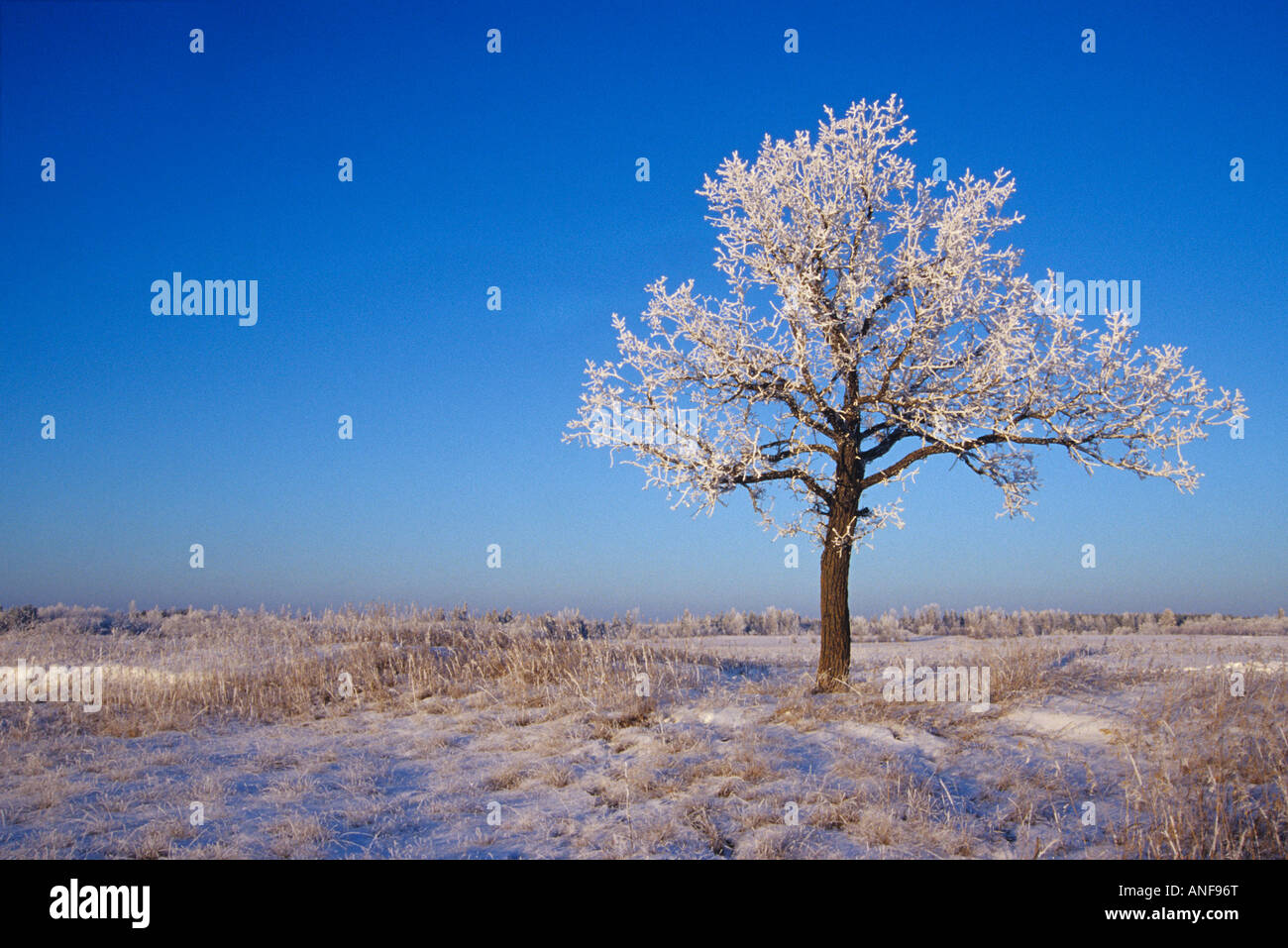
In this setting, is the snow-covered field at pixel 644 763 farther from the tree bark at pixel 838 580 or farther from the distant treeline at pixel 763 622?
the distant treeline at pixel 763 622

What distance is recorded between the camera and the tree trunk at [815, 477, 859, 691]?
480 inches

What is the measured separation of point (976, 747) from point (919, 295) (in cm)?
685

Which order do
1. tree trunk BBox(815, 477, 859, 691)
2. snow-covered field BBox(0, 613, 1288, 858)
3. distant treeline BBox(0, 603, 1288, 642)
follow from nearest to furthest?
snow-covered field BBox(0, 613, 1288, 858) → tree trunk BBox(815, 477, 859, 691) → distant treeline BBox(0, 603, 1288, 642)

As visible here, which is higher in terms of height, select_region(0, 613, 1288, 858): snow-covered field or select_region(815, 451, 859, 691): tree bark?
select_region(815, 451, 859, 691): tree bark

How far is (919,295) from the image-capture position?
39.7 feet

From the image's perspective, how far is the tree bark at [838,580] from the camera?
40.0ft

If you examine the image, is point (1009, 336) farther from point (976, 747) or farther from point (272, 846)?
point (272, 846)

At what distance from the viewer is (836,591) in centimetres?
1231

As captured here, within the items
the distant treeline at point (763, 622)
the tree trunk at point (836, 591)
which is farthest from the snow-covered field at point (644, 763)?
the distant treeline at point (763, 622)

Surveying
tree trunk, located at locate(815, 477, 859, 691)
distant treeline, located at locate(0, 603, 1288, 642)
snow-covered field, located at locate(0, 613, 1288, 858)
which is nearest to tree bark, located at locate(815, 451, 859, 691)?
tree trunk, located at locate(815, 477, 859, 691)

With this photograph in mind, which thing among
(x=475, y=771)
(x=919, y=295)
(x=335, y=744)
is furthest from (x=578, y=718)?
(x=919, y=295)

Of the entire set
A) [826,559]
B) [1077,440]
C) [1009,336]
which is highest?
[1009,336]

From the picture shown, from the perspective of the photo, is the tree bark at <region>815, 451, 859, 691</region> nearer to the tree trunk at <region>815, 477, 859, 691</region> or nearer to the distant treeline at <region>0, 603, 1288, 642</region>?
the tree trunk at <region>815, 477, 859, 691</region>

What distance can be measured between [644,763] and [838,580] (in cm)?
513
